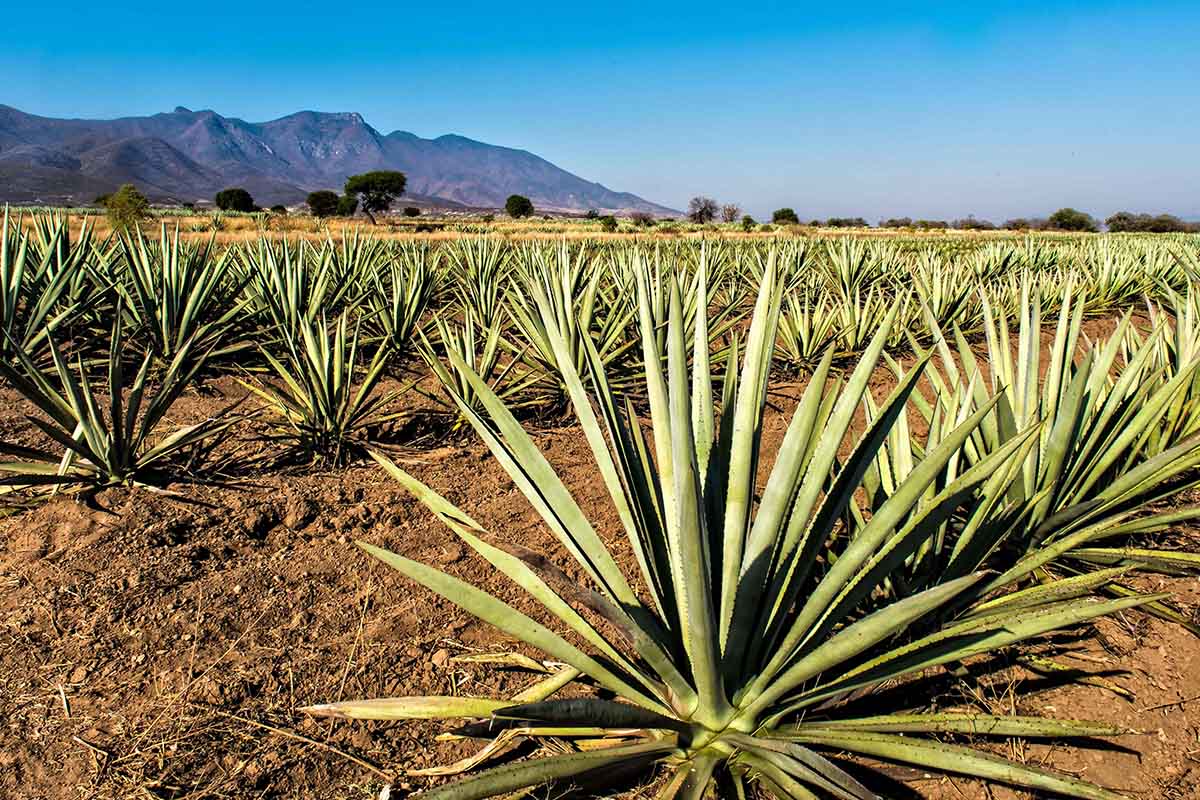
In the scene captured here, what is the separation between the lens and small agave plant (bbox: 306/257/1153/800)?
119 centimetres

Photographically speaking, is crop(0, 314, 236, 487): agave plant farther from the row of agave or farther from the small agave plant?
the small agave plant

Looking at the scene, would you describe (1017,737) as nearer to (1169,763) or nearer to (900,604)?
(1169,763)

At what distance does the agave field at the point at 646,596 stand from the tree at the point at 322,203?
56888mm

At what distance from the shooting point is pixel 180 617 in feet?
6.56

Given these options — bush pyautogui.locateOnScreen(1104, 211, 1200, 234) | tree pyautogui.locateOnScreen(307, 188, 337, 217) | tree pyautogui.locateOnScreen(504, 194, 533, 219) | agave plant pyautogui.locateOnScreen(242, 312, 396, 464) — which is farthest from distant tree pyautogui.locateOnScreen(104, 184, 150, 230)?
bush pyautogui.locateOnScreen(1104, 211, 1200, 234)

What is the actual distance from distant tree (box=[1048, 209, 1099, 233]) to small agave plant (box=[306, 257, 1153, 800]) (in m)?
72.8

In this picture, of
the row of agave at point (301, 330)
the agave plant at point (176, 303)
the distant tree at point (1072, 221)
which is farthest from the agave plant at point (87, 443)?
the distant tree at point (1072, 221)

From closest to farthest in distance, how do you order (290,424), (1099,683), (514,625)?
1. (514,625)
2. (1099,683)
3. (290,424)

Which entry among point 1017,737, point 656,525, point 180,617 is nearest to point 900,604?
point 656,525

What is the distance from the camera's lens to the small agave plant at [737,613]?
1.19m

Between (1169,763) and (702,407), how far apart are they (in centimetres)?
129

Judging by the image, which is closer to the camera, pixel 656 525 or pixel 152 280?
pixel 656 525

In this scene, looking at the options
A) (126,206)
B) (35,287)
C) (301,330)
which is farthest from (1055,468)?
(126,206)

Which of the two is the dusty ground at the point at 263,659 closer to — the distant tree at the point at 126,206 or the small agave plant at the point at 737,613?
the small agave plant at the point at 737,613
